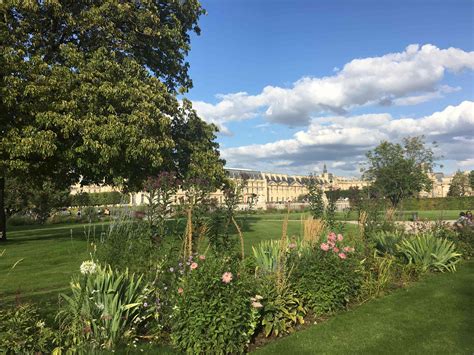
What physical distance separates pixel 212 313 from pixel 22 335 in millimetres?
2089

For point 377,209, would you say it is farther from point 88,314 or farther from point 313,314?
point 88,314

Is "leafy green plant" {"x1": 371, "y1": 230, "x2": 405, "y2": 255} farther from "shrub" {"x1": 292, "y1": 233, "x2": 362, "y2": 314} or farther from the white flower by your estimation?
the white flower

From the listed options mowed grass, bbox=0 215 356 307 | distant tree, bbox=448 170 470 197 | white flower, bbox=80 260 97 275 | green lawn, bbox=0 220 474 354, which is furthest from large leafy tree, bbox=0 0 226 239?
distant tree, bbox=448 170 470 197

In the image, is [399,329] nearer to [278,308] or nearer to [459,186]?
[278,308]

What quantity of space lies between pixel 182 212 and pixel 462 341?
4644mm

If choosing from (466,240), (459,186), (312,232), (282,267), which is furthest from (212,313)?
(459,186)

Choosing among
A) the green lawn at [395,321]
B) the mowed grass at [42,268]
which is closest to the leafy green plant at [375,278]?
the green lawn at [395,321]

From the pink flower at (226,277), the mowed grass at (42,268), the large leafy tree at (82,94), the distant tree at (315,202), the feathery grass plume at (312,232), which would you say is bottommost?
the mowed grass at (42,268)

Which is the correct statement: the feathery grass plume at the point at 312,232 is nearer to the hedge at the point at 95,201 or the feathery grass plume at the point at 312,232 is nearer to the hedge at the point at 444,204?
the hedge at the point at 95,201

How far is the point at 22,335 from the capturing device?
4398 millimetres

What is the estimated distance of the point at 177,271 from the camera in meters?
5.71

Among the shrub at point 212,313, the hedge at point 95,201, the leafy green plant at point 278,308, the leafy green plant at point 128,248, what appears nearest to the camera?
the shrub at point 212,313

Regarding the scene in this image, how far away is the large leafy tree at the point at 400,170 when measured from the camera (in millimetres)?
46344

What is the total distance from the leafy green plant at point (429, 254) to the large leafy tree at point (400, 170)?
29806mm
